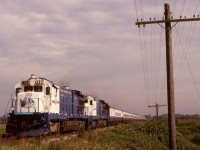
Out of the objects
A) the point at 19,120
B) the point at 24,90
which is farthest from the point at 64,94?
the point at 19,120

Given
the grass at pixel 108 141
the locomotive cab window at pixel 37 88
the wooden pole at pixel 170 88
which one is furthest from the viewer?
the locomotive cab window at pixel 37 88

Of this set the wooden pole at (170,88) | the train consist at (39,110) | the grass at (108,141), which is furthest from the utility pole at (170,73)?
the train consist at (39,110)

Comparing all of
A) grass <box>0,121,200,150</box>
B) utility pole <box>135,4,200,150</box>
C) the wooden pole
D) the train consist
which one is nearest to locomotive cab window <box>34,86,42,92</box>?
the train consist

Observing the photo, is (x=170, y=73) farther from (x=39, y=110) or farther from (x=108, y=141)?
(x=39, y=110)

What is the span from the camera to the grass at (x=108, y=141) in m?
12.5

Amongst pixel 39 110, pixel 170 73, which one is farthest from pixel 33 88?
pixel 170 73

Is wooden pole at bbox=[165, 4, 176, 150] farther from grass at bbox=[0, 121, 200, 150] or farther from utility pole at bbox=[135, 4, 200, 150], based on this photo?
grass at bbox=[0, 121, 200, 150]

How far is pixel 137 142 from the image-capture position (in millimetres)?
25375

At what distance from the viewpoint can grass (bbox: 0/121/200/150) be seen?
12.5 m

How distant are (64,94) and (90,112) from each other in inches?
397

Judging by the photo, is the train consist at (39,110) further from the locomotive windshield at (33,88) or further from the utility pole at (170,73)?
the utility pole at (170,73)

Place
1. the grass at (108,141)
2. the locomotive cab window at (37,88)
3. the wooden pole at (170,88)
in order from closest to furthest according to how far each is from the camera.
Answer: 1. the grass at (108,141)
2. the wooden pole at (170,88)
3. the locomotive cab window at (37,88)

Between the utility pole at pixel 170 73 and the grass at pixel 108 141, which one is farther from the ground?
the utility pole at pixel 170 73

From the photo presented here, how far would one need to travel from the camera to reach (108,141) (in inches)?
793
